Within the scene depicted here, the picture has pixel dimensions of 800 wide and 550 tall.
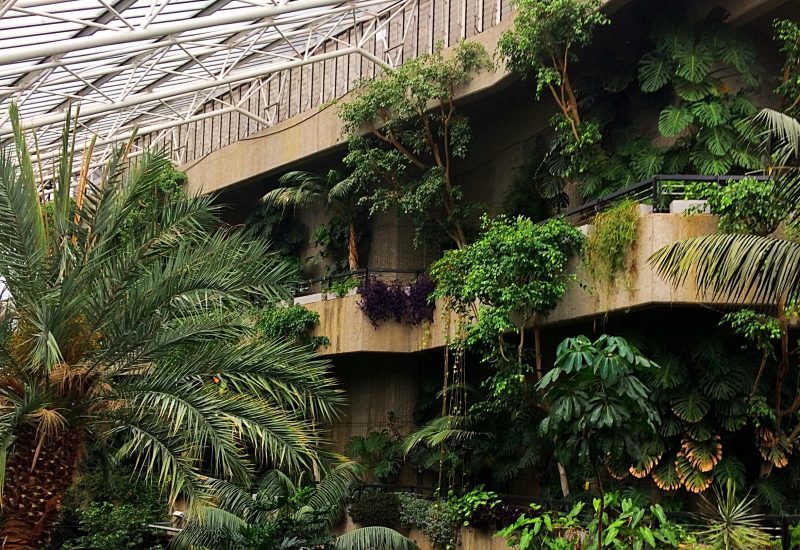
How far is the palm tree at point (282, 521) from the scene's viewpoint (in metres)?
13.0

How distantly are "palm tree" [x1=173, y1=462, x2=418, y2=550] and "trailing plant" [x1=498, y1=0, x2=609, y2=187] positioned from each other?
565 centimetres

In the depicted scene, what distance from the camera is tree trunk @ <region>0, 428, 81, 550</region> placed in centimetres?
1062

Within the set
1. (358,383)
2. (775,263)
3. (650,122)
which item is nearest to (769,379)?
(650,122)

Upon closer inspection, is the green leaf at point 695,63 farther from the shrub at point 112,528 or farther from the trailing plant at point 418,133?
the shrub at point 112,528

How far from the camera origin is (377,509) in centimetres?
1750

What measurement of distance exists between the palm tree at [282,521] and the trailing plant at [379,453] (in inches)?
112

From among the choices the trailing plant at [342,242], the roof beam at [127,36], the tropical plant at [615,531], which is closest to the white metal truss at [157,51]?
the roof beam at [127,36]

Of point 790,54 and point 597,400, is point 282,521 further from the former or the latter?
point 790,54

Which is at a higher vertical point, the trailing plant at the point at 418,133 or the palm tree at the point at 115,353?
the trailing plant at the point at 418,133

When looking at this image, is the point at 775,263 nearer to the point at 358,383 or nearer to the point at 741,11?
the point at 741,11

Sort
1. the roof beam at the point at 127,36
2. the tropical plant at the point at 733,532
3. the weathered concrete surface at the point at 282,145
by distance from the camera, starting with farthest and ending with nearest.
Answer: the weathered concrete surface at the point at 282,145 → the roof beam at the point at 127,36 → the tropical plant at the point at 733,532

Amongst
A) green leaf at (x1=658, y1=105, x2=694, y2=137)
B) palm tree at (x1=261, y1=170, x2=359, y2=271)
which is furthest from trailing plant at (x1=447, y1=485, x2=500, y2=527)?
palm tree at (x1=261, y1=170, x2=359, y2=271)

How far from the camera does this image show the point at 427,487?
18.3 metres

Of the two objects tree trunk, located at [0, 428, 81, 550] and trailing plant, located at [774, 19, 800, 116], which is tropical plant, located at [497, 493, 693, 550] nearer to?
tree trunk, located at [0, 428, 81, 550]
